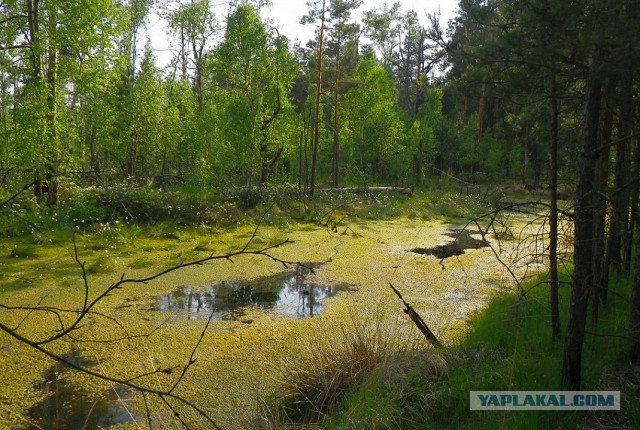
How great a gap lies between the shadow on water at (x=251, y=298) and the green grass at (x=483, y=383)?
218cm

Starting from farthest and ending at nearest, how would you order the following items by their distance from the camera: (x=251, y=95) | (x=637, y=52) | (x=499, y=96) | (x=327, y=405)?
(x=251, y=95) → (x=499, y=96) → (x=327, y=405) → (x=637, y=52)

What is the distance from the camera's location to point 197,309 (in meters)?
5.29

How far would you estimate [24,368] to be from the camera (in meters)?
3.75

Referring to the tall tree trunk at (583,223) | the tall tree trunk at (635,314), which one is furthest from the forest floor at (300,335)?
the tall tree trunk at (583,223)

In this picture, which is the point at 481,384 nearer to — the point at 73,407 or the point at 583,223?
the point at 583,223

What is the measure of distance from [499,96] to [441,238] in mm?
6960

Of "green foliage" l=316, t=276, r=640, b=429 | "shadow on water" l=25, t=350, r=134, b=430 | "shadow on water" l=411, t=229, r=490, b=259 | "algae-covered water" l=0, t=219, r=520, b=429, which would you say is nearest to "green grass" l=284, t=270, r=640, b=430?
"green foliage" l=316, t=276, r=640, b=429

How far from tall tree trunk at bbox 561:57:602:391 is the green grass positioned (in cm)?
17

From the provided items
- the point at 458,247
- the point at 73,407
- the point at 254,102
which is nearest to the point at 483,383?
the point at 73,407

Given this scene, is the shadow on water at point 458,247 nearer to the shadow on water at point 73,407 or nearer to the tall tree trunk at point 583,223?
the tall tree trunk at point 583,223

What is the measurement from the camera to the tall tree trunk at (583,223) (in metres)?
2.57

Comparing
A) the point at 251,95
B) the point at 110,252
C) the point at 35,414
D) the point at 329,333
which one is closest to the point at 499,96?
the point at 329,333

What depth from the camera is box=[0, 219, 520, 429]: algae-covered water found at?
3.33 m

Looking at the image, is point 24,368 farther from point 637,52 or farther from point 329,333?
point 637,52
